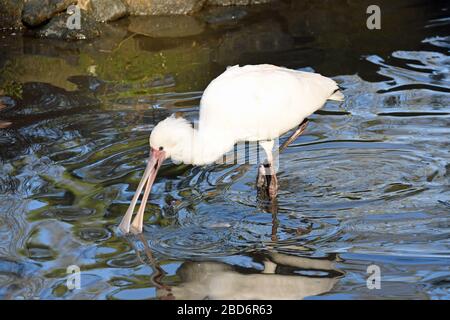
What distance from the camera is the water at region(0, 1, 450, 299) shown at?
5941mm

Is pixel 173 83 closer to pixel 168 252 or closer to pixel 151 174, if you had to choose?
pixel 151 174

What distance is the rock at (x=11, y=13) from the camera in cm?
1217

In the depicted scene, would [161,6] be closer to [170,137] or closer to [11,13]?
[11,13]

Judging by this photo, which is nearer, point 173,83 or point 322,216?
point 322,216

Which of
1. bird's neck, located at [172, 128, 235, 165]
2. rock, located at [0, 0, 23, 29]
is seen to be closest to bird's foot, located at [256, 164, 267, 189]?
bird's neck, located at [172, 128, 235, 165]

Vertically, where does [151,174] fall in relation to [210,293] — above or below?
above

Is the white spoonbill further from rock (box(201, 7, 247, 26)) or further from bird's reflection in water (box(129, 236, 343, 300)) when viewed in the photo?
rock (box(201, 7, 247, 26))

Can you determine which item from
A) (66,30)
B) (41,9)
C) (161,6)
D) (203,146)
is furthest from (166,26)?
(203,146)

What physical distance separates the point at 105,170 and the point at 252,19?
5.31 metres

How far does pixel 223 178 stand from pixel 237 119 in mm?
755

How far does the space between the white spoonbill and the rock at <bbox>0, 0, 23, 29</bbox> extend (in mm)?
5703

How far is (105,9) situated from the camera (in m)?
12.5

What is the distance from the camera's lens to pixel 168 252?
628cm
